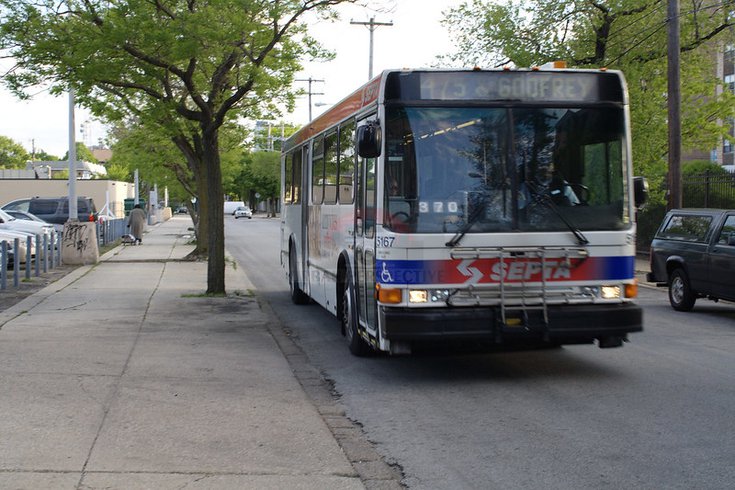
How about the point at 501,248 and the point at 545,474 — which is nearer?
the point at 545,474

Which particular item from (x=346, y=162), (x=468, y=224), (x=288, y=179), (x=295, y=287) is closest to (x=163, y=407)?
(x=468, y=224)

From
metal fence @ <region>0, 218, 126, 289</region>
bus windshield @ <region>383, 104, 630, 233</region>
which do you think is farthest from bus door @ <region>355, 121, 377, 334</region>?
metal fence @ <region>0, 218, 126, 289</region>

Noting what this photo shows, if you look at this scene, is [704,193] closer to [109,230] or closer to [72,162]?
[72,162]

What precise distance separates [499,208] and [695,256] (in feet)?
24.1

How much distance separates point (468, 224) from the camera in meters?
8.13

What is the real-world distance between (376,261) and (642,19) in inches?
659

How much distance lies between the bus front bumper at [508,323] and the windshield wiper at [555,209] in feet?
2.15

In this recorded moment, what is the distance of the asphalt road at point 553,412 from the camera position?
5.69m

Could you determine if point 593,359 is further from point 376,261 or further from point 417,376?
point 376,261

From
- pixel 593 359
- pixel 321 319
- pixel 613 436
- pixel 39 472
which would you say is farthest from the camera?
pixel 321 319

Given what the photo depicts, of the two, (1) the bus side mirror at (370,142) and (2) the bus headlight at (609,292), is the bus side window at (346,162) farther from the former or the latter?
(2) the bus headlight at (609,292)

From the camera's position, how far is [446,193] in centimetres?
815

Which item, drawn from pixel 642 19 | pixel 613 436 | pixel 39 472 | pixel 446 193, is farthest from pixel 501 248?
pixel 642 19

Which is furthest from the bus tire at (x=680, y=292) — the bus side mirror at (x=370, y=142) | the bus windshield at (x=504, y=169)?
the bus side mirror at (x=370, y=142)
